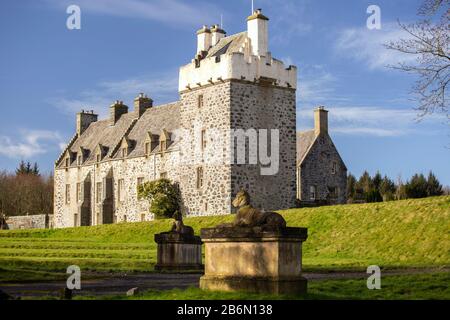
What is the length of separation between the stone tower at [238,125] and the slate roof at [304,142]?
27.6 ft

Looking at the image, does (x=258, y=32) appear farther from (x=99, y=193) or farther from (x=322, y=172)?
(x=99, y=193)

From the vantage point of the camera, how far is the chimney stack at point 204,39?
167ft

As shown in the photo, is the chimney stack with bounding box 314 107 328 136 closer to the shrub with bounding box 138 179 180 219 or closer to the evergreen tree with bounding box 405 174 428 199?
the shrub with bounding box 138 179 180 219

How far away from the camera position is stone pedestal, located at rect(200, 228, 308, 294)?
12742 millimetres

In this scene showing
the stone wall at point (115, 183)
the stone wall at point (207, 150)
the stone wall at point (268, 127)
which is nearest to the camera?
the stone wall at point (207, 150)

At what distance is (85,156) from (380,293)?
54.3 m

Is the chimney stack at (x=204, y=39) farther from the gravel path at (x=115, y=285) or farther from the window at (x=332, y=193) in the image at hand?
the gravel path at (x=115, y=285)

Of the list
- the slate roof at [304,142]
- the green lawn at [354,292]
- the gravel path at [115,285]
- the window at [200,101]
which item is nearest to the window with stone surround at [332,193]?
the slate roof at [304,142]

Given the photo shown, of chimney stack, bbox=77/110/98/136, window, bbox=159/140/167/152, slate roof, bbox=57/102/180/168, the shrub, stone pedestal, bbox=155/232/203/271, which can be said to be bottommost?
stone pedestal, bbox=155/232/203/271

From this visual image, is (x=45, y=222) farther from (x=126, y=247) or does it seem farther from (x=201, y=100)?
(x=126, y=247)

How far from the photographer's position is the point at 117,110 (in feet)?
221

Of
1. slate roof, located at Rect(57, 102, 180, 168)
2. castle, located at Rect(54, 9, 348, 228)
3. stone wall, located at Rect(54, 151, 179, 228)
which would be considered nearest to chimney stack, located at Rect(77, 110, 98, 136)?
slate roof, located at Rect(57, 102, 180, 168)

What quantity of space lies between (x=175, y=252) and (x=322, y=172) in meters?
36.5

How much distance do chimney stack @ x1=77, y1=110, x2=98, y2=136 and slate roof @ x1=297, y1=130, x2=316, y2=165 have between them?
23.2 m
